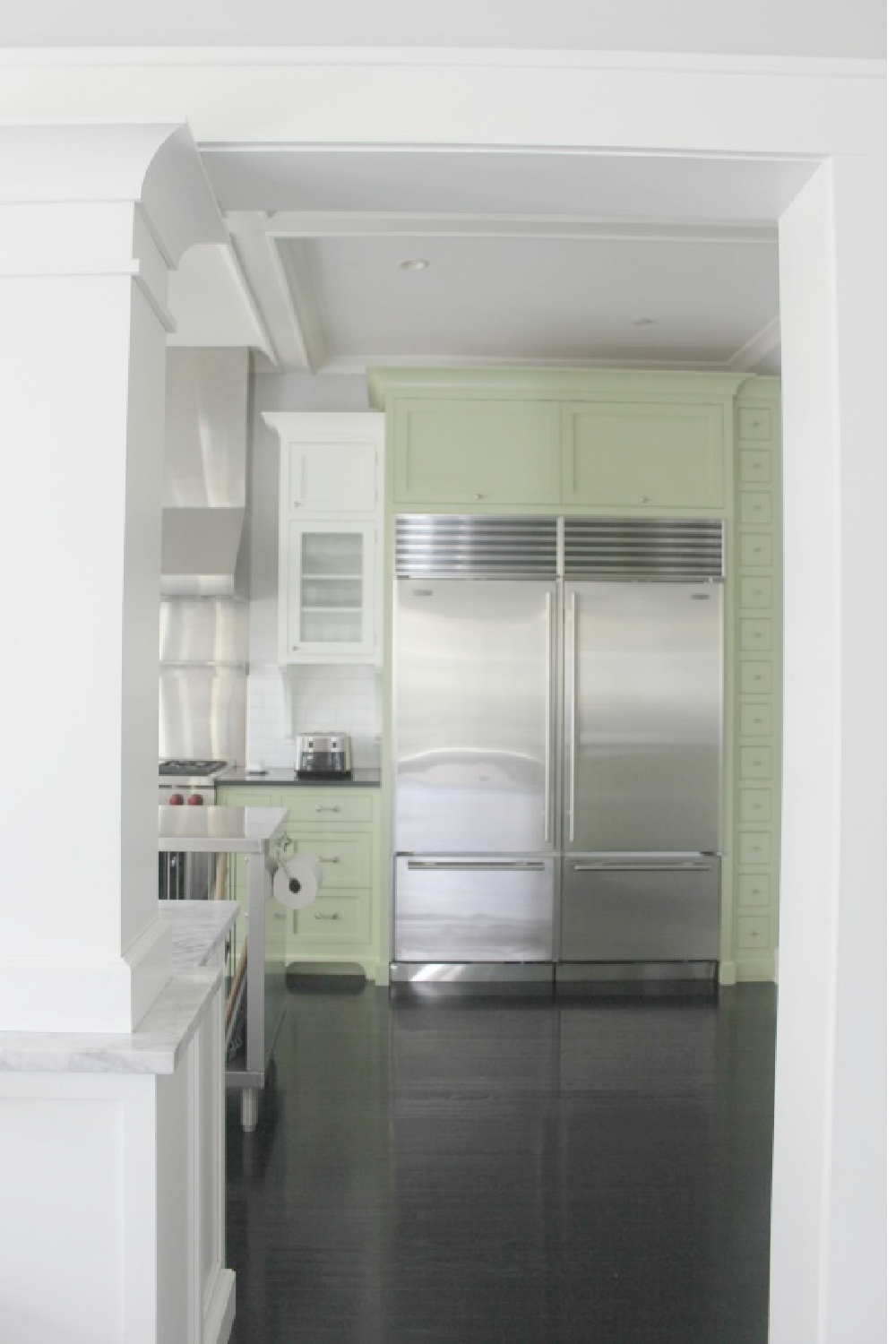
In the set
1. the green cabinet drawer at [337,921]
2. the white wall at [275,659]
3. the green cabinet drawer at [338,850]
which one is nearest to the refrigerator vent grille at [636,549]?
the white wall at [275,659]

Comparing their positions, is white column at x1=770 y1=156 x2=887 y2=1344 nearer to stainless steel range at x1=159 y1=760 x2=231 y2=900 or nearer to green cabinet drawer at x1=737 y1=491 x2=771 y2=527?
stainless steel range at x1=159 y1=760 x2=231 y2=900

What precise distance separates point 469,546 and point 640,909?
5.94 feet

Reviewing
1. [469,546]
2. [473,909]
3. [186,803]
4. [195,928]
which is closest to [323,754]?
[186,803]

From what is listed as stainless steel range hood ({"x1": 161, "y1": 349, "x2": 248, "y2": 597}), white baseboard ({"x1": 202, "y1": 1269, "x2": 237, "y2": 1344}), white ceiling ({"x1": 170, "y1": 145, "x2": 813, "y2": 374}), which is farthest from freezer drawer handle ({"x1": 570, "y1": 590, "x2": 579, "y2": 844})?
white baseboard ({"x1": 202, "y1": 1269, "x2": 237, "y2": 1344})

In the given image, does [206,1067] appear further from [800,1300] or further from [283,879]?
[283,879]

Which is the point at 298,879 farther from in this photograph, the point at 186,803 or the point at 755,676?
the point at 755,676

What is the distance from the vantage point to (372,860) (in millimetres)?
4980

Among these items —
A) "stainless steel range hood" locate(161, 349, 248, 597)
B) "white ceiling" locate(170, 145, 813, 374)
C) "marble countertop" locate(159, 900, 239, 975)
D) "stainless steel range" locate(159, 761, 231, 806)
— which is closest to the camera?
"white ceiling" locate(170, 145, 813, 374)

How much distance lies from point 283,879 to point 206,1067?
1.44 m

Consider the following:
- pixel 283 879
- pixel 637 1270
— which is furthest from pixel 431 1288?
pixel 283 879

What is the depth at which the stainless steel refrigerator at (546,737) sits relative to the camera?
4.84 metres

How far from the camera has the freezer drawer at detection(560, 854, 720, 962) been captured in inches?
192

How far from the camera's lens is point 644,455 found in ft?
16.1

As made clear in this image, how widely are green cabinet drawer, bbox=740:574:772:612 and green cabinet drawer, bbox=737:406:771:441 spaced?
648 mm
